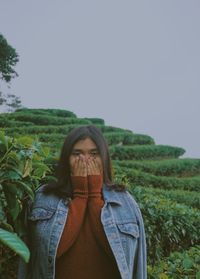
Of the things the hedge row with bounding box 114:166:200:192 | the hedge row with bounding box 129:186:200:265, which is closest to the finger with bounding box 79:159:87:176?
the hedge row with bounding box 129:186:200:265

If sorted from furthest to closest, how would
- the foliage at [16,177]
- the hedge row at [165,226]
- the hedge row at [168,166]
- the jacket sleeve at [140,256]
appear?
the hedge row at [168,166] < the hedge row at [165,226] < the jacket sleeve at [140,256] < the foliage at [16,177]

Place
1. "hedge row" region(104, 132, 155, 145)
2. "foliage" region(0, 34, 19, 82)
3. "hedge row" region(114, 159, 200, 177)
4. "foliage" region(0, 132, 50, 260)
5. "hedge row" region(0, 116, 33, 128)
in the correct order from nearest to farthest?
"foliage" region(0, 132, 50, 260) → "hedge row" region(114, 159, 200, 177) → "hedge row" region(0, 116, 33, 128) → "hedge row" region(104, 132, 155, 145) → "foliage" region(0, 34, 19, 82)

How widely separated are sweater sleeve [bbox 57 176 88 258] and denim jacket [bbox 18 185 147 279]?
0.02 m

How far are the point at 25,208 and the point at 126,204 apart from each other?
1.22ft

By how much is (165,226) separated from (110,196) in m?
3.46

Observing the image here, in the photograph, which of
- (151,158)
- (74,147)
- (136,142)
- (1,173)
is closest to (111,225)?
(74,147)

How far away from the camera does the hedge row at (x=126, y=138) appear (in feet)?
53.4

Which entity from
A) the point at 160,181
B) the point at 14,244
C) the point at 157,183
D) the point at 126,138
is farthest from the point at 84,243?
the point at 126,138

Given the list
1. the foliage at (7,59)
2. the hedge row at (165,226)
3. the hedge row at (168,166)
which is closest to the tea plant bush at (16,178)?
the hedge row at (165,226)

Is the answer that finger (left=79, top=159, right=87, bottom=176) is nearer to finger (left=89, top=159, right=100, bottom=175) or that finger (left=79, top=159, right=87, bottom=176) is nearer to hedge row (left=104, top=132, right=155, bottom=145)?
finger (left=89, top=159, right=100, bottom=175)

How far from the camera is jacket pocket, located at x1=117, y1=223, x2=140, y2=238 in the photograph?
5.43 feet

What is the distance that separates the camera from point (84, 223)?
1.63 m

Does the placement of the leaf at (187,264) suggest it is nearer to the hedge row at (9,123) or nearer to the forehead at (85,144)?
the forehead at (85,144)

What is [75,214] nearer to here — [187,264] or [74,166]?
[74,166]
